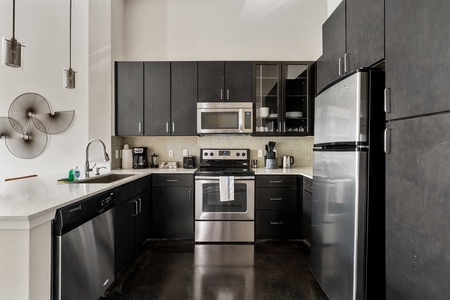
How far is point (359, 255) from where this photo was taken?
1.64 meters

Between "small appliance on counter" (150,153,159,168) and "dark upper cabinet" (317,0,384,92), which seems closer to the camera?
"dark upper cabinet" (317,0,384,92)

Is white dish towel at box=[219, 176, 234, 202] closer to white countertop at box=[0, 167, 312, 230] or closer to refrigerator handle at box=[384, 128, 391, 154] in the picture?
white countertop at box=[0, 167, 312, 230]

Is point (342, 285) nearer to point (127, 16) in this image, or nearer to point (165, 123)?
point (165, 123)

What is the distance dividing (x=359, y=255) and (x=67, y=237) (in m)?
1.69

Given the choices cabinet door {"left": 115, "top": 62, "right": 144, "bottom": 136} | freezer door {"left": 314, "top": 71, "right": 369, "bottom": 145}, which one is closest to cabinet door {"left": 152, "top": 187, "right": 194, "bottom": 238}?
cabinet door {"left": 115, "top": 62, "right": 144, "bottom": 136}

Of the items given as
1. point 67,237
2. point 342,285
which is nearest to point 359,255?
point 342,285

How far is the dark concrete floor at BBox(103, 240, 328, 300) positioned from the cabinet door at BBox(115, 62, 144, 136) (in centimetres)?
154

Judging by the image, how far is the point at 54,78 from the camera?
3.48 m

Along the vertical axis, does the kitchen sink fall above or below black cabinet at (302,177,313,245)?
above

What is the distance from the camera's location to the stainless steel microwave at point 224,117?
3.57m

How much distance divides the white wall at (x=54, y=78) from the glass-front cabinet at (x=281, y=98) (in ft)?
6.43

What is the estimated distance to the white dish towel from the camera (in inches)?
130

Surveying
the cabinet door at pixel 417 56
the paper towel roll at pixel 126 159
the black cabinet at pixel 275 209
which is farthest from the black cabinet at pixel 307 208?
the paper towel roll at pixel 126 159

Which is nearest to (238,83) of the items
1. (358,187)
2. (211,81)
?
(211,81)
